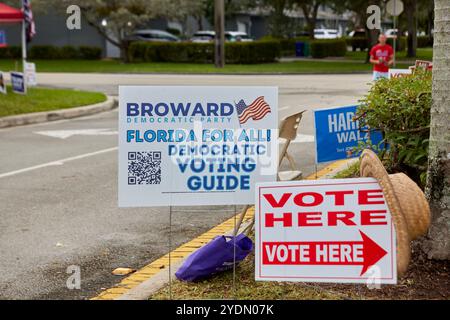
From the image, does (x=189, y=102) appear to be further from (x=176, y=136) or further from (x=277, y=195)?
(x=277, y=195)

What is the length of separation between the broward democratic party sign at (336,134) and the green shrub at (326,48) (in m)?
39.8

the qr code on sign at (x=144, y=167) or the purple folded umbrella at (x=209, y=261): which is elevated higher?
the qr code on sign at (x=144, y=167)

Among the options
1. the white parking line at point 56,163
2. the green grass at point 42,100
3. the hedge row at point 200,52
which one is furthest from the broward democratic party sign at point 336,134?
the hedge row at point 200,52

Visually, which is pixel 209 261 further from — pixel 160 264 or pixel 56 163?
pixel 56 163

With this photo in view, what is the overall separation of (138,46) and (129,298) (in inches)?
1497

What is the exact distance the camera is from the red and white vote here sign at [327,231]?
13.5 feet

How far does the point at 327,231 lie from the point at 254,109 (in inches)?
32.7

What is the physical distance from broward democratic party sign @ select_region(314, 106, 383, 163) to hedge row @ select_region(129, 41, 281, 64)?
32020mm

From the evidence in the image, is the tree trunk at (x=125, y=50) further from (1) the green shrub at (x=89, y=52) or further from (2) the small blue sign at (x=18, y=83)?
(2) the small blue sign at (x=18, y=83)

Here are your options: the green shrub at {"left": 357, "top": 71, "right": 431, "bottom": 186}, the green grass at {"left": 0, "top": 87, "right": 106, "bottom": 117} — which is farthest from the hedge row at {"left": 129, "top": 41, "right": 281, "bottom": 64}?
the green shrub at {"left": 357, "top": 71, "right": 431, "bottom": 186}

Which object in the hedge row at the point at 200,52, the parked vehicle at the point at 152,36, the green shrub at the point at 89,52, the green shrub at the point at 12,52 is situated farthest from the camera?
the parked vehicle at the point at 152,36

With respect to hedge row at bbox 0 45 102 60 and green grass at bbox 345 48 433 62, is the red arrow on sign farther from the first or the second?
hedge row at bbox 0 45 102 60

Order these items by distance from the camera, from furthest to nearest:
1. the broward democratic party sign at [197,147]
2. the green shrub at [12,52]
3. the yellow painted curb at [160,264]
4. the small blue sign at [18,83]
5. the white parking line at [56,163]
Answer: the green shrub at [12,52]
the small blue sign at [18,83]
the white parking line at [56,163]
the yellow painted curb at [160,264]
the broward democratic party sign at [197,147]

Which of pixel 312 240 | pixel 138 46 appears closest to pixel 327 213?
pixel 312 240
